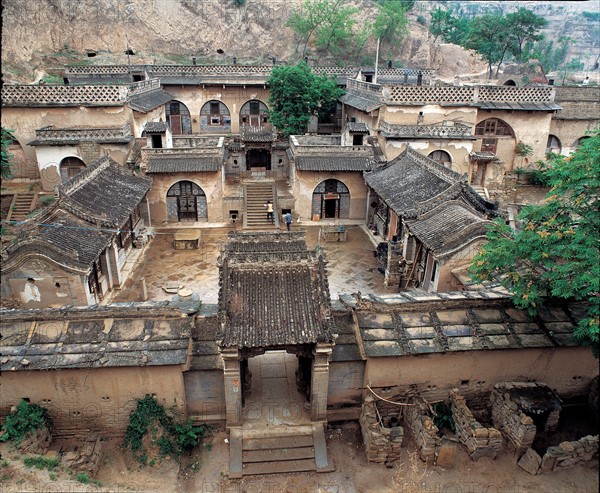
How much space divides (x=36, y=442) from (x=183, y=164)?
20.4 metres

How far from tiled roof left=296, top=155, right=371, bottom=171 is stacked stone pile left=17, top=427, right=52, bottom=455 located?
70.9 feet

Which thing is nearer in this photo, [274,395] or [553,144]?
[274,395]

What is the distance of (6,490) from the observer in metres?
11.3

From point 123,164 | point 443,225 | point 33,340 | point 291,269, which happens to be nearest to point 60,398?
point 33,340

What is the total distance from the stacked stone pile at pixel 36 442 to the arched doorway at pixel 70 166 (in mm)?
21118

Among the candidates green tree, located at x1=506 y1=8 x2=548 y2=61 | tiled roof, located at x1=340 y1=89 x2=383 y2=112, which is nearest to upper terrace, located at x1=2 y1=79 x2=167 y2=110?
tiled roof, located at x1=340 y1=89 x2=383 y2=112

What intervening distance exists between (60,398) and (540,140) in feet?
125

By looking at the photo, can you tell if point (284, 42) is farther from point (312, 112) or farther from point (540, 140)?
point (540, 140)

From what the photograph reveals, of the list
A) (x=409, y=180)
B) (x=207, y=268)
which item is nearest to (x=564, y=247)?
(x=409, y=180)

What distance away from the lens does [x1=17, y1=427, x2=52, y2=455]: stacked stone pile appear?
13.0m

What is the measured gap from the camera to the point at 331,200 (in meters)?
32.9

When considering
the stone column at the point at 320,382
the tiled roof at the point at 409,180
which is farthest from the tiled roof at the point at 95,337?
the tiled roof at the point at 409,180

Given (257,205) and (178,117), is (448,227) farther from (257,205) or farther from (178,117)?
(178,117)

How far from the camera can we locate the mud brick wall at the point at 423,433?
13742 millimetres
